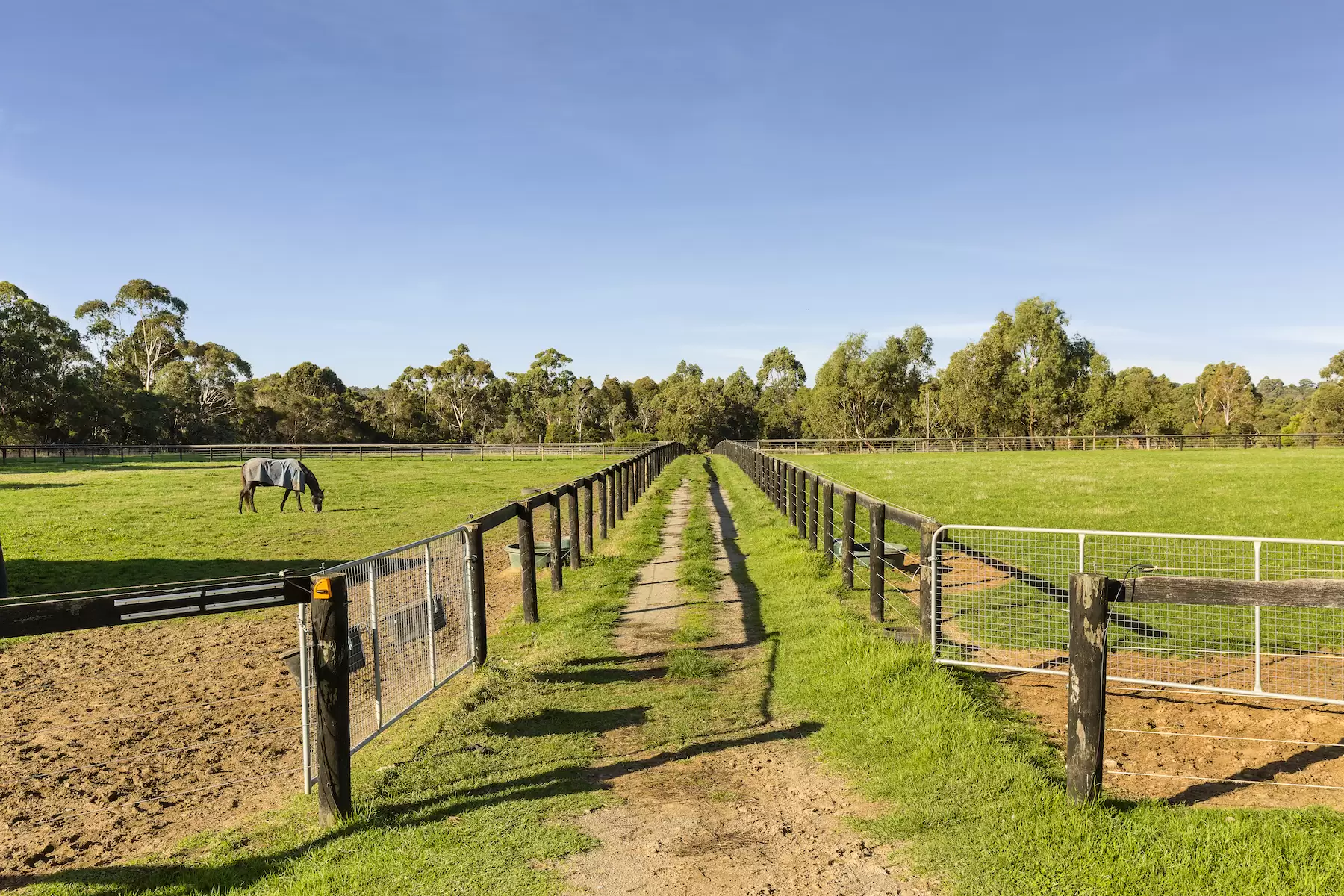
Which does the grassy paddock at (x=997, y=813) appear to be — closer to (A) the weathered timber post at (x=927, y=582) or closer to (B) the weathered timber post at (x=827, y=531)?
(A) the weathered timber post at (x=927, y=582)

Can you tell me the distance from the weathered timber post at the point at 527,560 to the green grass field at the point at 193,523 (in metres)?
5.20

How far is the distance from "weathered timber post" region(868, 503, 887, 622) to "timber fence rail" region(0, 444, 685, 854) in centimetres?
343

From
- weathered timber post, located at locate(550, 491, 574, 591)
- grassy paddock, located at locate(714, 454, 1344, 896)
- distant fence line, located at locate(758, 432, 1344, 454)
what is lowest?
distant fence line, located at locate(758, 432, 1344, 454)

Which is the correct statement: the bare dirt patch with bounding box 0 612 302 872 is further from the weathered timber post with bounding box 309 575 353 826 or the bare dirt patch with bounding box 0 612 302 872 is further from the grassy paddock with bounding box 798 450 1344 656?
the grassy paddock with bounding box 798 450 1344 656

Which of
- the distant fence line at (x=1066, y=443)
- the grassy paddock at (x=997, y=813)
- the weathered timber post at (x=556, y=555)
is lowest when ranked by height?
the distant fence line at (x=1066, y=443)

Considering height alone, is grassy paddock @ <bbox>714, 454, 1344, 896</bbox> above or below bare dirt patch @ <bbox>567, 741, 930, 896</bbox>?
above

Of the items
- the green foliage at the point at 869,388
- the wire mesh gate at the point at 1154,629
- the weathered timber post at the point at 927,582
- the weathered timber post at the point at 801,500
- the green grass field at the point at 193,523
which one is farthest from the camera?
the green foliage at the point at 869,388

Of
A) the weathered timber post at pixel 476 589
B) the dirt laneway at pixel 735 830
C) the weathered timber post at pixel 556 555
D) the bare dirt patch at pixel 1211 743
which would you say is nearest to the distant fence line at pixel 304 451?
the weathered timber post at pixel 556 555

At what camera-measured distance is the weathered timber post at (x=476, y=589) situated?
6.85 metres

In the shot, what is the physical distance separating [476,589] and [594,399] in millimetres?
92712

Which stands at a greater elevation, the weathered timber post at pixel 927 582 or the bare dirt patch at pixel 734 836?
the weathered timber post at pixel 927 582

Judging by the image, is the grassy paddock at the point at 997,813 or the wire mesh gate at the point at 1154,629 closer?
the grassy paddock at the point at 997,813

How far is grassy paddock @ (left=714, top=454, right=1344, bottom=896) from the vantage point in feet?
11.3

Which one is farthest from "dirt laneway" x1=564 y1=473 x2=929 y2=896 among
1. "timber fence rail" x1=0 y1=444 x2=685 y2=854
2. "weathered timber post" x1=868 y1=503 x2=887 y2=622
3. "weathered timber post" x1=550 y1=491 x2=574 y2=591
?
"weathered timber post" x1=550 y1=491 x2=574 y2=591
